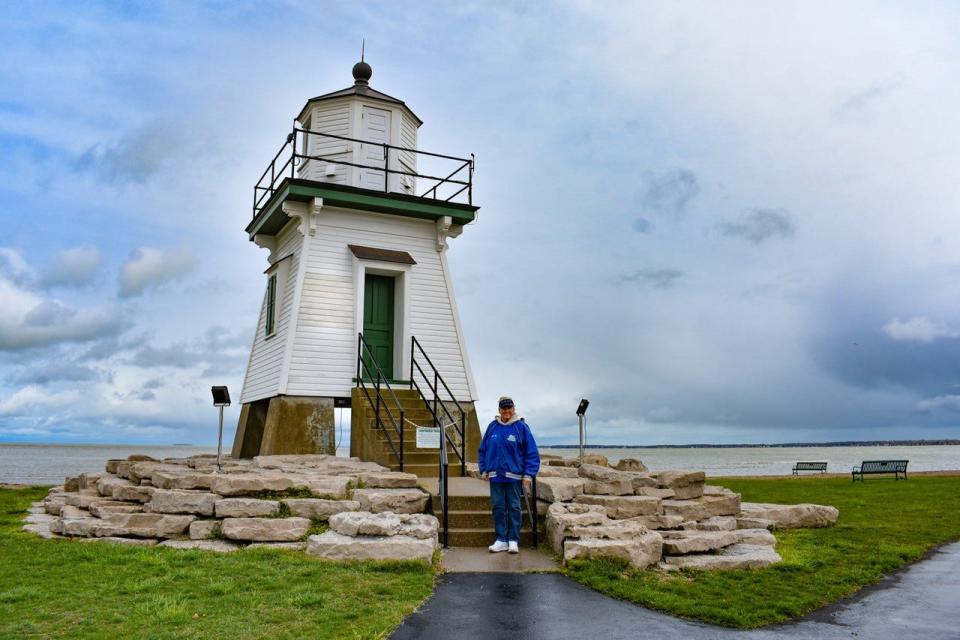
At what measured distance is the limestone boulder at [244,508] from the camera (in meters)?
9.84

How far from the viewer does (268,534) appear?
950cm

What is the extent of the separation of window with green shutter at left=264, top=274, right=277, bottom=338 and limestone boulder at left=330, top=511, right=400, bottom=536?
28.0ft

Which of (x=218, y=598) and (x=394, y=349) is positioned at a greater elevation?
(x=394, y=349)

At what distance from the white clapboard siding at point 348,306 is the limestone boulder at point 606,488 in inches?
237

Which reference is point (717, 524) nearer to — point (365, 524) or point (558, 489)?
point (558, 489)

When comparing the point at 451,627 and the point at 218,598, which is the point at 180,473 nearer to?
the point at 218,598

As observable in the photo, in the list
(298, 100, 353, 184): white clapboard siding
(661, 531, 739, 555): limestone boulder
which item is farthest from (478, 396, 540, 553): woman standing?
(298, 100, 353, 184): white clapboard siding

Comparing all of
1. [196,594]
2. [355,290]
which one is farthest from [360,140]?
[196,594]

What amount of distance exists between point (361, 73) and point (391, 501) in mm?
11850

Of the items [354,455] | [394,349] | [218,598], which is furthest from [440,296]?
[218,598]

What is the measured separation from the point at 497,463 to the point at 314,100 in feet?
37.8

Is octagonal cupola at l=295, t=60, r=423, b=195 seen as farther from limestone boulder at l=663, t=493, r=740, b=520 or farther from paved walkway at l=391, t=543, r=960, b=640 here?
paved walkway at l=391, t=543, r=960, b=640

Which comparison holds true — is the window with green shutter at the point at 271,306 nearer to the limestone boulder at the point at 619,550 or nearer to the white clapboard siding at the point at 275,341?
the white clapboard siding at the point at 275,341

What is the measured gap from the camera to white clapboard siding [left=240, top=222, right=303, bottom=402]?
16062 millimetres
